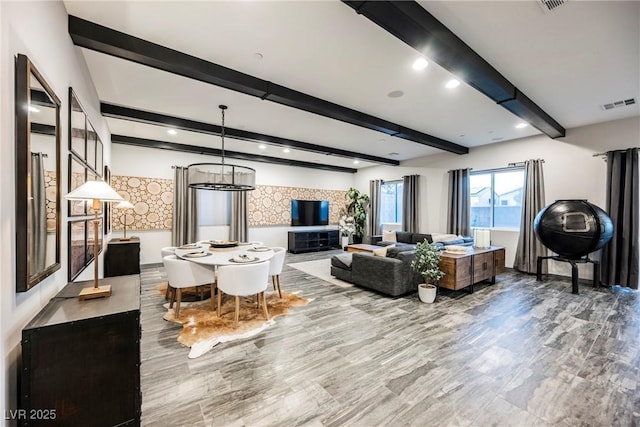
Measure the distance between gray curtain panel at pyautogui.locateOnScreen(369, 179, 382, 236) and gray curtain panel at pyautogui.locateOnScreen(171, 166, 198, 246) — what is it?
5646 millimetres

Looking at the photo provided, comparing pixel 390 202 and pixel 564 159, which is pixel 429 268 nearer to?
pixel 564 159

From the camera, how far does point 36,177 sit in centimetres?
149

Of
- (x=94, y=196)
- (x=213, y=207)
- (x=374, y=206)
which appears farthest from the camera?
(x=374, y=206)

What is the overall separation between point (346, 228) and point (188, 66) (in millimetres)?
7359

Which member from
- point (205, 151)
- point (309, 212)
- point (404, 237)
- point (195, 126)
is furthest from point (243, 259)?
point (309, 212)

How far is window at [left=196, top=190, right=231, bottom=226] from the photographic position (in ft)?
23.1

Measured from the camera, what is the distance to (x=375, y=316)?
347 cm

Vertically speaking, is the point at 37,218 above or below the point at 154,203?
below

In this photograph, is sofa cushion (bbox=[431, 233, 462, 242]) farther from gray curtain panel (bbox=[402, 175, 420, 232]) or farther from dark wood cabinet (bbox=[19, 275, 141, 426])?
dark wood cabinet (bbox=[19, 275, 141, 426])

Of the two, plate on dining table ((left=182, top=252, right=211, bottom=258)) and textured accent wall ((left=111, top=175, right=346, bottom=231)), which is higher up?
textured accent wall ((left=111, top=175, right=346, bottom=231))

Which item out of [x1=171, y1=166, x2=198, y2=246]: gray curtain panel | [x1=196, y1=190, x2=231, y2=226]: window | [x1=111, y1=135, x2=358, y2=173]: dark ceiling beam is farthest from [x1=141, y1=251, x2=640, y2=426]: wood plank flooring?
[x1=111, y1=135, x2=358, y2=173]: dark ceiling beam

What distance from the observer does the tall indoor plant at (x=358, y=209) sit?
9564mm

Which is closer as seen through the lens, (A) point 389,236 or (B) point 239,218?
(B) point 239,218

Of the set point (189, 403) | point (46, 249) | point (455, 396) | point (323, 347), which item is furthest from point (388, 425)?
point (46, 249)
